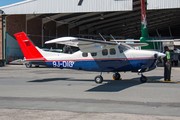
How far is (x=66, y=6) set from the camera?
1111 inches

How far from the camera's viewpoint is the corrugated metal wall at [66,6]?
86.7ft

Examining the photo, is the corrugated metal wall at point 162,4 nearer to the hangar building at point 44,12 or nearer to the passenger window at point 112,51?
the hangar building at point 44,12

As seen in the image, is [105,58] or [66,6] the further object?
[66,6]

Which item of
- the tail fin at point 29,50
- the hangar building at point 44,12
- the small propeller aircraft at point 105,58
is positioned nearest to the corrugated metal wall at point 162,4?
the hangar building at point 44,12

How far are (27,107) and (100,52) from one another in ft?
19.7

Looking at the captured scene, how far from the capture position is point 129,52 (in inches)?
406

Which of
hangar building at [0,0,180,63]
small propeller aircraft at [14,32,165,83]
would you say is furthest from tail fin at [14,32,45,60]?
hangar building at [0,0,180,63]

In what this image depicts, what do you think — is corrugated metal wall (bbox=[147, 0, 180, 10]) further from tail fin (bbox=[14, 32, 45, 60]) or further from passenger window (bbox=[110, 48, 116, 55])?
tail fin (bbox=[14, 32, 45, 60])

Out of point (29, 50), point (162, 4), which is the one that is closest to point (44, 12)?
point (162, 4)

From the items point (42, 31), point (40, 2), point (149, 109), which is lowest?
point (149, 109)

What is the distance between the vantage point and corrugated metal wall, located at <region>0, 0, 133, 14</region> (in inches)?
1041

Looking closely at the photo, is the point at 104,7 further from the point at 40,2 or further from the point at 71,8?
the point at 40,2

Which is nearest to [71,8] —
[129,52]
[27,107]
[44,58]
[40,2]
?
[40,2]

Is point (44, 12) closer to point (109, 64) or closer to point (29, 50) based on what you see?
point (29, 50)
